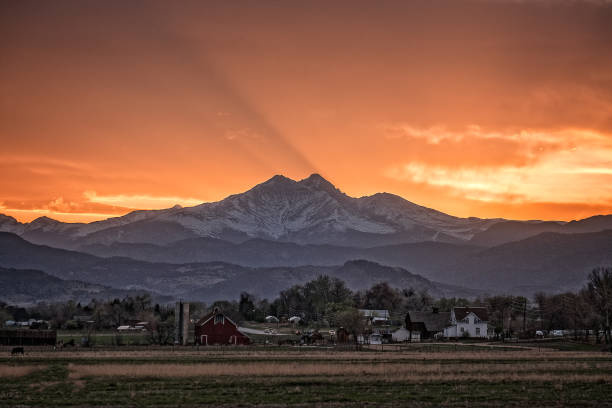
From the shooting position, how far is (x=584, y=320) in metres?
109

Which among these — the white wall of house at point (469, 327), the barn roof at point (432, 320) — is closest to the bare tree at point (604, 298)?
the white wall of house at point (469, 327)

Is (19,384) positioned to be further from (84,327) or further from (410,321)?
(84,327)

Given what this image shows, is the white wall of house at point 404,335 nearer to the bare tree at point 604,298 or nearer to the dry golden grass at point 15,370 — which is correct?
the bare tree at point 604,298

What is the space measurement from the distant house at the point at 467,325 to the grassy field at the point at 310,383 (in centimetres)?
A: 6348

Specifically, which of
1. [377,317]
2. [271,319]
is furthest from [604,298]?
[271,319]

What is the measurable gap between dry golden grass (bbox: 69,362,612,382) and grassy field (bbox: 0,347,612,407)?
61mm

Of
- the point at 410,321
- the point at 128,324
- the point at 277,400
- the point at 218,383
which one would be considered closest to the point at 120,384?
the point at 218,383

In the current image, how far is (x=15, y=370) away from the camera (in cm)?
5162

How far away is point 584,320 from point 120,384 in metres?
82.4

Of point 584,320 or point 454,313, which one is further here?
point 454,313

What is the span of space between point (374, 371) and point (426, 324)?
80.6 m

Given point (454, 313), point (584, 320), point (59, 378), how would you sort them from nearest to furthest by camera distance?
point (59, 378)
point (584, 320)
point (454, 313)

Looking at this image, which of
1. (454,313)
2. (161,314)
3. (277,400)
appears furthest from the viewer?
(161,314)

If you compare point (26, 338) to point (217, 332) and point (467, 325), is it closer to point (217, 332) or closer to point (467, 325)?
point (217, 332)
